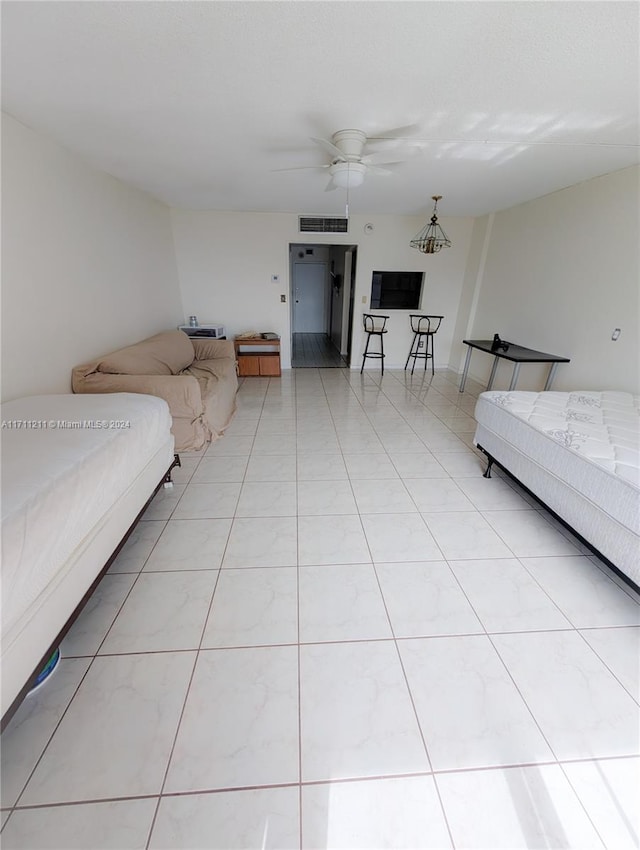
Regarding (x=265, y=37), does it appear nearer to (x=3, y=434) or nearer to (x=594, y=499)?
(x=3, y=434)

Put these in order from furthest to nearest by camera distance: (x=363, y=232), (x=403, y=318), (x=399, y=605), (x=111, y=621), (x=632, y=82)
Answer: (x=403, y=318) → (x=363, y=232) → (x=632, y=82) → (x=399, y=605) → (x=111, y=621)

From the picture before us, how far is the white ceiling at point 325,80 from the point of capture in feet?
4.37

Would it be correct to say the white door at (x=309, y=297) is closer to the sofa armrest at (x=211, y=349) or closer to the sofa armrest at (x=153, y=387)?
the sofa armrest at (x=211, y=349)

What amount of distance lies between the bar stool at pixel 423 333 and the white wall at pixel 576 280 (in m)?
1.11

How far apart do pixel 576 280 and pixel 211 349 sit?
4.16 m

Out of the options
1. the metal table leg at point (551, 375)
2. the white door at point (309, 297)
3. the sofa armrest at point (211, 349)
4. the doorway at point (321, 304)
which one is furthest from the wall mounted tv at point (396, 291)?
the white door at point (309, 297)

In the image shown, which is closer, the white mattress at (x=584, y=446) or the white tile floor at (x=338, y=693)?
the white tile floor at (x=338, y=693)

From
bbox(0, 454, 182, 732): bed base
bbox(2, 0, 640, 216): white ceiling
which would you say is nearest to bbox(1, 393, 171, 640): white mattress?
bbox(0, 454, 182, 732): bed base

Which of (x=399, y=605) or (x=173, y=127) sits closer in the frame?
(x=399, y=605)

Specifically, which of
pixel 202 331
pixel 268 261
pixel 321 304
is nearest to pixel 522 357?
pixel 268 261

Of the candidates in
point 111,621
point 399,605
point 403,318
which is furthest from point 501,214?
point 111,621

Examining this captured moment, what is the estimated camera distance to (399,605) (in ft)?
5.20

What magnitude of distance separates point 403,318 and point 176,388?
13.8 ft

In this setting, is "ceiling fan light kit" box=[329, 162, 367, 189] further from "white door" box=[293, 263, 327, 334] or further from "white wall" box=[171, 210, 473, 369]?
"white door" box=[293, 263, 327, 334]
